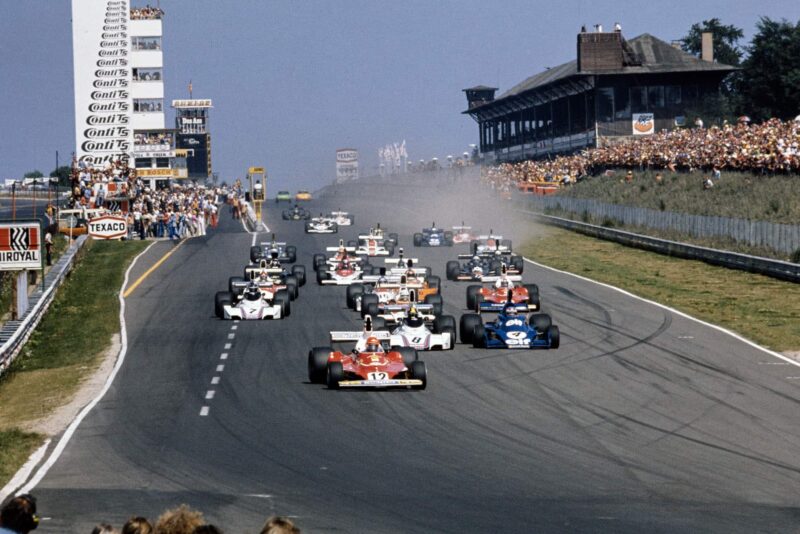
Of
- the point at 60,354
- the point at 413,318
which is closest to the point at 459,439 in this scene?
the point at 413,318

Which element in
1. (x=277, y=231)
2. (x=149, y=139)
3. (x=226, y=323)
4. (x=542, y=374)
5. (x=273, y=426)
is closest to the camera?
(x=273, y=426)

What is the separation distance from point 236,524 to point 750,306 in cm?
2554

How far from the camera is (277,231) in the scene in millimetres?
73750

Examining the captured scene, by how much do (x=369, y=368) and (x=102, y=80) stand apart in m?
67.8

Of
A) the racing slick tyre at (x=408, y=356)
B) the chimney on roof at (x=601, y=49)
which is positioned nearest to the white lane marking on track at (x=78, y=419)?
the racing slick tyre at (x=408, y=356)

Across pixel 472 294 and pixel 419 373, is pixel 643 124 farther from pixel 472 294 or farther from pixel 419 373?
pixel 419 373

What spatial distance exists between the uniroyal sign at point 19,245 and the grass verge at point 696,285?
55.6ft

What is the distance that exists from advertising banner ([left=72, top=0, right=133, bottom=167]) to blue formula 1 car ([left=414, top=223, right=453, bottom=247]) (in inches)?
1144

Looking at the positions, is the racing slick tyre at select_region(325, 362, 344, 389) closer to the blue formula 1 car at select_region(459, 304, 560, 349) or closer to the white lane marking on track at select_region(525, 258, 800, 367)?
the blue formula 1 car at select_region(459, 304, 560, 349)

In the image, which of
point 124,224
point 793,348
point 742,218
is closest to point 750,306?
point 793,348

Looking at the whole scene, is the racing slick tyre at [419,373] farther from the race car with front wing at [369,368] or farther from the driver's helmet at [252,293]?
the driver's helmet at [252,293]

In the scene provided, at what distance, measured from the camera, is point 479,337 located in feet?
101

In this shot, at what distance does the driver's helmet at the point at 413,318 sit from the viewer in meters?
30.1

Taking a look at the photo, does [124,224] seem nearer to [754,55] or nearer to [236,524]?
[236,524]
